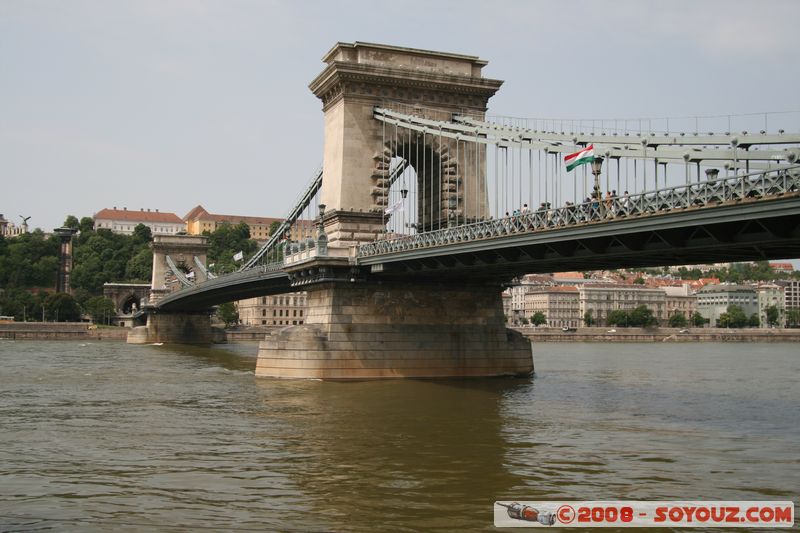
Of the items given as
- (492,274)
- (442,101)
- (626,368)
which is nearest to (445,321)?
(492,274)

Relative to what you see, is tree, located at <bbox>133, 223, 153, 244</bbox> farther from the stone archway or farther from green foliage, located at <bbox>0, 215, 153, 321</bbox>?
the stone archway

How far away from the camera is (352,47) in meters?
43.5

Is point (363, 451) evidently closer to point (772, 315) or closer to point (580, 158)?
point (580, 158)

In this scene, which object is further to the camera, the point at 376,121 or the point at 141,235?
the point at 141,235

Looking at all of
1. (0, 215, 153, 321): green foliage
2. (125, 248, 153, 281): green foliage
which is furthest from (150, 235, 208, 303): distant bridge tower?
(125, 248, 153, 281): green foliage

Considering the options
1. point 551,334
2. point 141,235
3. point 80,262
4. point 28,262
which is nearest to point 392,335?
point 551,334

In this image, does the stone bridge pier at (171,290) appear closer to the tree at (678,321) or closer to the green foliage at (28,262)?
the green foliage at (28,262)

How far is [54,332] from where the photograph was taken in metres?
107

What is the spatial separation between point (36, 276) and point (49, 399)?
130676 millimetres

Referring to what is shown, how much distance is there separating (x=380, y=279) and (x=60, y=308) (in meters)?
98.8

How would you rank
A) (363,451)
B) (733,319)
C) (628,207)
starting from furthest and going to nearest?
(733,319)
(628,207)
(363,451)

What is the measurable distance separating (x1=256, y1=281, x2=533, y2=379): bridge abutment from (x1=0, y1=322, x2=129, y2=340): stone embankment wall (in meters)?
71.6

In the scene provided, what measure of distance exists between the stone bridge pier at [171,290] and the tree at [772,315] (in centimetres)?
11503

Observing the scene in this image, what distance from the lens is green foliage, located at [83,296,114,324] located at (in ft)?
447
